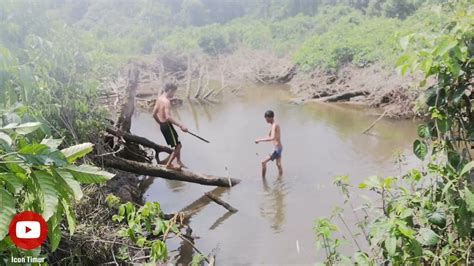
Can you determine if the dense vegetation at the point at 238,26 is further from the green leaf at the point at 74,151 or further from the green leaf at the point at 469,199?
the green leaf at the point at 74,151

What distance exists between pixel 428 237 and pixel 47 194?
2403mm

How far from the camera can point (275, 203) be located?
23.5ft

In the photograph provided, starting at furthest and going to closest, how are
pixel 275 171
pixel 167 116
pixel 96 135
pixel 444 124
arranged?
pixel 275 171, pixel 167 116, pixel 96 135, pixel 444 124

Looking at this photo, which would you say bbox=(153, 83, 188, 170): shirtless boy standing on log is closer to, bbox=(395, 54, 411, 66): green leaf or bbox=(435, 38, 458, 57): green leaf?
bbox=(395, 54, 411, 66): green leaf

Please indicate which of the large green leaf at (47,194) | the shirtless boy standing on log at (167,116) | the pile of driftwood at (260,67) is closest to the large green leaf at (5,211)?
the large green leaf at (47,194)

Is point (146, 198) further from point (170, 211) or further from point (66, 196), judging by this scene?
point (66, 196)

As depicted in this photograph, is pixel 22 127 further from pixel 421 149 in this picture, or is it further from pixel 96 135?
pixel 96 135

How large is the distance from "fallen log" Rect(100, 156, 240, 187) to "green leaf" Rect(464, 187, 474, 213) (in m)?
4.63

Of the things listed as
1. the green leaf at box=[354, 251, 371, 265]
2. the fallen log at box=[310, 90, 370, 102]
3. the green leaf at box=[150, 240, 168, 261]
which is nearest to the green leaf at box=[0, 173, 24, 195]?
the green leaf at box=[150, 240, 168, 261]

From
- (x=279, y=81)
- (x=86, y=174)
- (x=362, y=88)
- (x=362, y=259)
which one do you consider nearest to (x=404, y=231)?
(x=362, y=259)

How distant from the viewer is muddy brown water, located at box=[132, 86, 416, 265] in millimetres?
5859

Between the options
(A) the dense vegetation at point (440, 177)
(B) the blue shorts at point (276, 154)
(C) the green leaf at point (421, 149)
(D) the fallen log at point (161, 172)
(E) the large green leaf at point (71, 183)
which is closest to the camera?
(E) the large green leaf at point (71, 183)

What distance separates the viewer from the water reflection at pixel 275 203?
6.46m

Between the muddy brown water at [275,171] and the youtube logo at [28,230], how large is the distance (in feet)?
10.0
